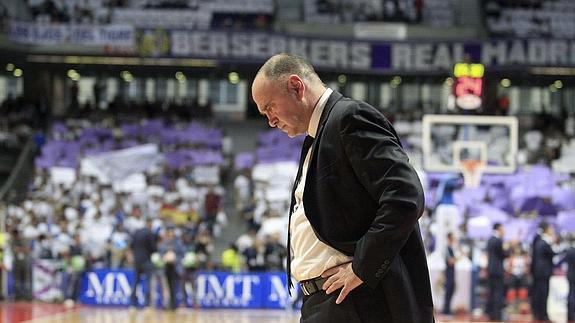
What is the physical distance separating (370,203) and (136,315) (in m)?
15.8

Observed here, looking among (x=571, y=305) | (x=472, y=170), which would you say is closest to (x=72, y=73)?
(x=472, y=170)

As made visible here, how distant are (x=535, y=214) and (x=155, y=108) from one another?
45.4ft

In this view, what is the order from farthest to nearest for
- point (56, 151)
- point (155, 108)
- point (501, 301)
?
point (155, 108), point (56, 151), point (501, 301)

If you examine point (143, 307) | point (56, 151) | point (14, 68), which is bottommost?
point (143, 307)

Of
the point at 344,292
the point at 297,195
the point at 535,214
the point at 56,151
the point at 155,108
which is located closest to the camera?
the point at 344,292

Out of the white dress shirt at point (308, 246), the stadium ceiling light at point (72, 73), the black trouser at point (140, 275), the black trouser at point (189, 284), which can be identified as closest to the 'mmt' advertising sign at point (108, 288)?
the black trouser at point (189, 284)

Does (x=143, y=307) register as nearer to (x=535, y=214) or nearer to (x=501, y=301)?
(x=501, y=301)

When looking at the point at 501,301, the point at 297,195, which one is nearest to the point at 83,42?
the point at 501,301

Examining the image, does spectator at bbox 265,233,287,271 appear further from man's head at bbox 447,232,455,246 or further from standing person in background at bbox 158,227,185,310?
man's head at bbox 447,232,455,246

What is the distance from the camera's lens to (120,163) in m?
27.9

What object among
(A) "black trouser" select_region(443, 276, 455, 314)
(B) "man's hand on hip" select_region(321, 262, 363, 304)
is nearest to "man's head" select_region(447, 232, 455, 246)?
(A) "black trouser" select_region(443, 276, 455, 314)

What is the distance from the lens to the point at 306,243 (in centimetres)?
395

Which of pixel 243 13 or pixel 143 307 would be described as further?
pixel 243 13

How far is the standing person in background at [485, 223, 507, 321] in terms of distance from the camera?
62.7 feet
